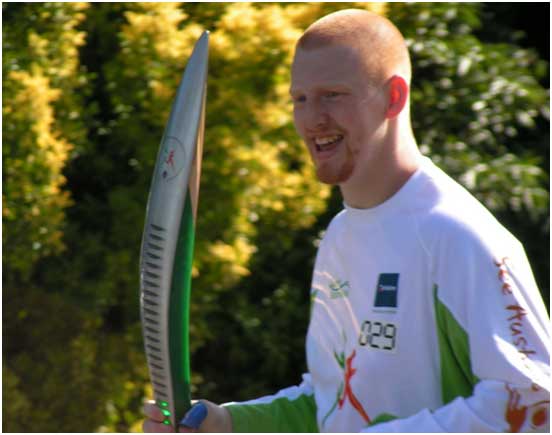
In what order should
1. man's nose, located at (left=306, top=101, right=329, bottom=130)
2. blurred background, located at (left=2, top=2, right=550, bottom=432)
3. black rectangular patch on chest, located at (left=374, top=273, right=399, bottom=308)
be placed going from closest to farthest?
1. black rectangular patch on chest, located at (left=374, top=273, right=399, bottom=308)
2. man's nose, located at (left=306, top=101, right=329, bottom=130)
3. blurred background, located at (left=2, top=2, right=550, bottom=432)

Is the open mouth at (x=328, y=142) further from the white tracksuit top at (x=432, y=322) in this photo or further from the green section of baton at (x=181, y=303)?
the green section of baton at (x=181, y=303)

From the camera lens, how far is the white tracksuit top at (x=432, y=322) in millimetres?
2314

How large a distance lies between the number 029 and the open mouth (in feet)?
1.43

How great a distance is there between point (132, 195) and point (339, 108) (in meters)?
2.73

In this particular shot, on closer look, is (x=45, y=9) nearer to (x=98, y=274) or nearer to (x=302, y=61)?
(x=98, y=274)

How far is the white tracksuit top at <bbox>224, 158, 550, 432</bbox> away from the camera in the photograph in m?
2.31

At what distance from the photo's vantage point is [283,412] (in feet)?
Answer: 9.85

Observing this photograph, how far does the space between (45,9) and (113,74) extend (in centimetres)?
44

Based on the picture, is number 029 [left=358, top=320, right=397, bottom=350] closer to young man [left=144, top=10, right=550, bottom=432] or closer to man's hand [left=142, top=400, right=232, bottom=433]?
young man [left=144, top=10, right=550, bottom=432]

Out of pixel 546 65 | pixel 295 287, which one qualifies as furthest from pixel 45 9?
pixel 546 65

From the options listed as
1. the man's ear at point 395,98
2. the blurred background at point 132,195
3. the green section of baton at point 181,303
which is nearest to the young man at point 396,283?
the man's ear at point 395,98

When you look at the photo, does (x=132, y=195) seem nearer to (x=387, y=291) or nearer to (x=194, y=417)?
(x=194, y=417)

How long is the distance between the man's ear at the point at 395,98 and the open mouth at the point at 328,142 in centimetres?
13

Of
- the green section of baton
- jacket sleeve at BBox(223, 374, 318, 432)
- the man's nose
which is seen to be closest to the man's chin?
the man's nose
